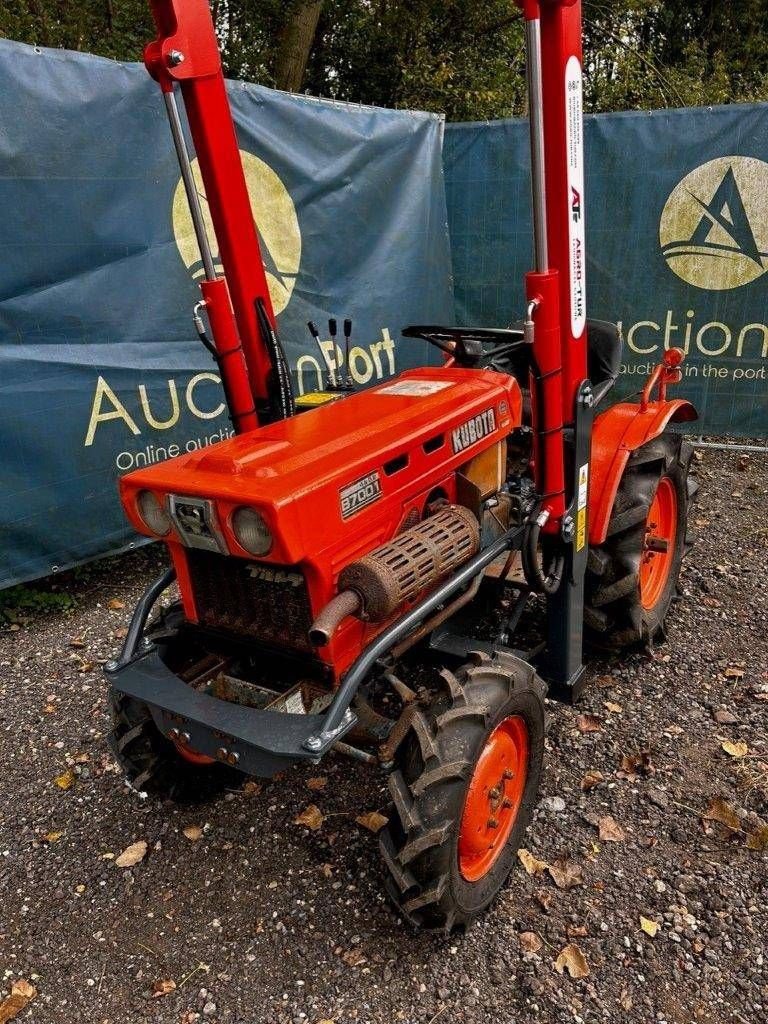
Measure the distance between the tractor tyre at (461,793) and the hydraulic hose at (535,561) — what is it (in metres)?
0.37

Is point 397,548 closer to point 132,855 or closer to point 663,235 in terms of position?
point 132,855

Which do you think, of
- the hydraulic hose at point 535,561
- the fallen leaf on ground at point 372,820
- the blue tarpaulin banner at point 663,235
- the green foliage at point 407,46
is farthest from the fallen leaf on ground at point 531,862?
the green foliage at point 407,46

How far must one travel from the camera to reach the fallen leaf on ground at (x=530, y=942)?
6.81ft

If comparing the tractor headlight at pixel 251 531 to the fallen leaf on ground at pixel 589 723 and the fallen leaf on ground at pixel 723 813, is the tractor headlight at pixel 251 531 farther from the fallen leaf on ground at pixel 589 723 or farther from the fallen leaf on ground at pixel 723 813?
the fallen leaf on ground at pixel 723 813

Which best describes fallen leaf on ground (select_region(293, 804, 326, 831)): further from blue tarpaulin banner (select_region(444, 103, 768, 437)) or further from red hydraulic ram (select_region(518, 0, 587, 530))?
blue tarpaulin banner (select_region(444, 103, 768, 437))

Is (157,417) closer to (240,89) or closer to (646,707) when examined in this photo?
(240,89)

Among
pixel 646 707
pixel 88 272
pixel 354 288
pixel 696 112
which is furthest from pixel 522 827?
pixel 696 112

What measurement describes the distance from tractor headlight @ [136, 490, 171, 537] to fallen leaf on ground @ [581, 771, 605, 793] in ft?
5.33

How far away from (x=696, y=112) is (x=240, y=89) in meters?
2.98

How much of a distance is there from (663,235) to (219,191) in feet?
12.1

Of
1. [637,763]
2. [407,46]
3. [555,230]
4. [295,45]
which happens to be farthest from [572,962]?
[407,46]

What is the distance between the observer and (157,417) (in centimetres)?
409

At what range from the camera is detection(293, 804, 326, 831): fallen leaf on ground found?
98.8 inches

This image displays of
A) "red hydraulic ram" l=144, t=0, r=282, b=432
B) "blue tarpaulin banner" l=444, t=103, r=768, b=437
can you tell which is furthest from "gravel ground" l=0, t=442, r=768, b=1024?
"blue tarpaulin banner" l=444, t=103, r=768, b=437
